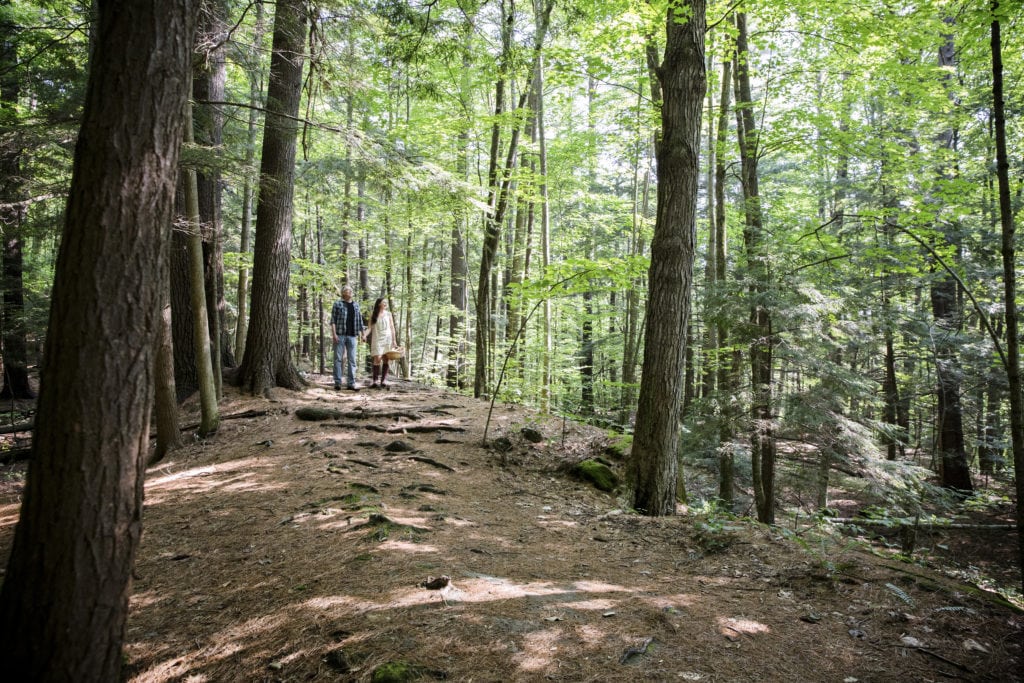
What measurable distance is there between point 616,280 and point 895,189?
837cm

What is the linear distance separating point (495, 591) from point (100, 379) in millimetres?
2472

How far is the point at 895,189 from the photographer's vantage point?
35.6ft

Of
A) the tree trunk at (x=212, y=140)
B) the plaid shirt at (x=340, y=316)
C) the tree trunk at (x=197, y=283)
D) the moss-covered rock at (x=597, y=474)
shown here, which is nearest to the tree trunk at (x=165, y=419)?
the tree trunk at (x=197, y=283)

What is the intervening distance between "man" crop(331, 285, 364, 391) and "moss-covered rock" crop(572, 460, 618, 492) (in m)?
5.54

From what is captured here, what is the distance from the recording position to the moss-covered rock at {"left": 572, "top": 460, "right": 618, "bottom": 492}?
6.49 meters

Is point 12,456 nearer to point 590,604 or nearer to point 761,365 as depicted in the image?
point 590,604

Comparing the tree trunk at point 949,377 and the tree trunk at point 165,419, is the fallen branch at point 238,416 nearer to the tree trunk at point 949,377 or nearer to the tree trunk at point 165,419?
the tree trunk at point 165,419

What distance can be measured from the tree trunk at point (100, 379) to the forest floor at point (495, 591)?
2.26 feet

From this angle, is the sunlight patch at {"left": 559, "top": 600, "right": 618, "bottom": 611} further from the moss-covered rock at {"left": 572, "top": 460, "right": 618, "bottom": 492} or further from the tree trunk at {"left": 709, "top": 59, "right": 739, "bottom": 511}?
the tree trunk at {"left": 709, "top": 59, "right": 739, "bottom": 511}

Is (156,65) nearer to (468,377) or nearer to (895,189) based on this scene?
(895,189)

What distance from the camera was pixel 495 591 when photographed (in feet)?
10.7

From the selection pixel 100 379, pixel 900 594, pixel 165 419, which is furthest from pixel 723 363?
pixel 100 379

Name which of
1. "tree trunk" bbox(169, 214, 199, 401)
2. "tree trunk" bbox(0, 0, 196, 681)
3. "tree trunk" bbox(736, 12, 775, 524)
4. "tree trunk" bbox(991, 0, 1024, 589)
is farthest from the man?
"tree trunk" bbox(991, 0, 1024, 589)

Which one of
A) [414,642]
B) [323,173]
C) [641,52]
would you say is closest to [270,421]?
[323,173]
